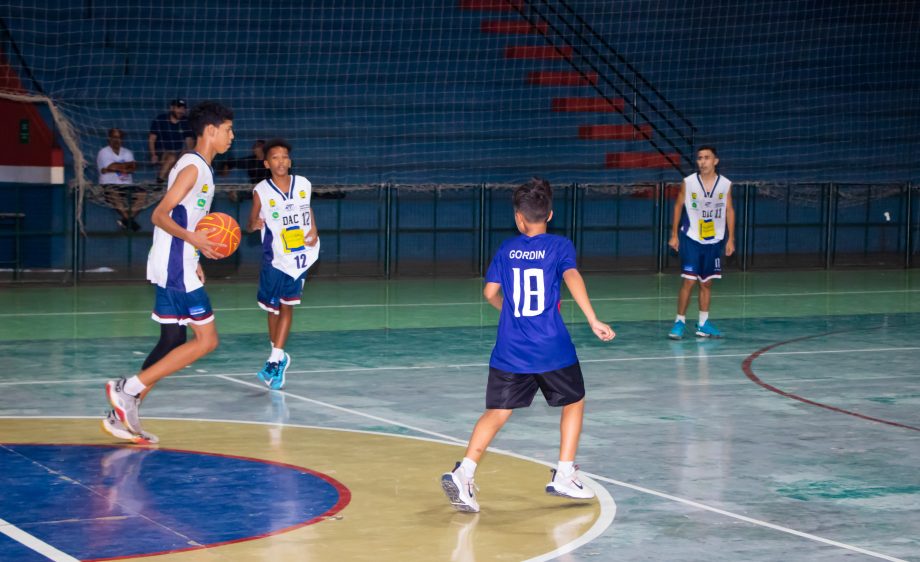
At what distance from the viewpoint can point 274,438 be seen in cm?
845

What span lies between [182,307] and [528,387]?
2.49m

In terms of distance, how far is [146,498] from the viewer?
22.2 ft

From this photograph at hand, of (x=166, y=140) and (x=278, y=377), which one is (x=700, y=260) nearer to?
(x=278, y=377)

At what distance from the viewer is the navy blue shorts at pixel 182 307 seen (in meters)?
8.28

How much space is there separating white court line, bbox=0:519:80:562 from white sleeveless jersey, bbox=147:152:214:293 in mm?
2302

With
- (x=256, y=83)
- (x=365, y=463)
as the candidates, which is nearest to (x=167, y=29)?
(x=256, y=83)

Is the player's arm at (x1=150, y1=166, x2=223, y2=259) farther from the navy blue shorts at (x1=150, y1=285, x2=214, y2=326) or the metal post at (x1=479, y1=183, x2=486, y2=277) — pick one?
the metal post at (x1=479, y1=183, x2=486, y2=277)

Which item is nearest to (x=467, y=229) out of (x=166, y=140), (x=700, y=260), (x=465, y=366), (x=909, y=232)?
(x=166, y=140)

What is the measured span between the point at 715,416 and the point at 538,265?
3.13 metres

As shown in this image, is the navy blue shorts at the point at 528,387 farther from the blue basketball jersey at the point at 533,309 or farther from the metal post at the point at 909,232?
the metal post at the point at 909,232

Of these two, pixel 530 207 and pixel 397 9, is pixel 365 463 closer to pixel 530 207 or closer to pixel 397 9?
pixel 530 207

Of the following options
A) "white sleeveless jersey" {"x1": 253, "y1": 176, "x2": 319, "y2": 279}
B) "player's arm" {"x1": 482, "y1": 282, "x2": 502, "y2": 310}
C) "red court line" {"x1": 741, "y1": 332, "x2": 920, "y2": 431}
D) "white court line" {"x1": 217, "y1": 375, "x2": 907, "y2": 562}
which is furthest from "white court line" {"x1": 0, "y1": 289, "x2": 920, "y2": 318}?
"player's arm" {"x1": 482, "y1": 282, "x2": 502, "y2": 310}

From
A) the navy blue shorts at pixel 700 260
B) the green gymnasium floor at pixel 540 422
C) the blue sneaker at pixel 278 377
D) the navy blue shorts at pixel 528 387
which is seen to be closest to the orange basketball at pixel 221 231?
the green gymnasium floor at pixel 540 422

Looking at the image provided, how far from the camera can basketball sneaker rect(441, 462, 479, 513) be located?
21.6ft
